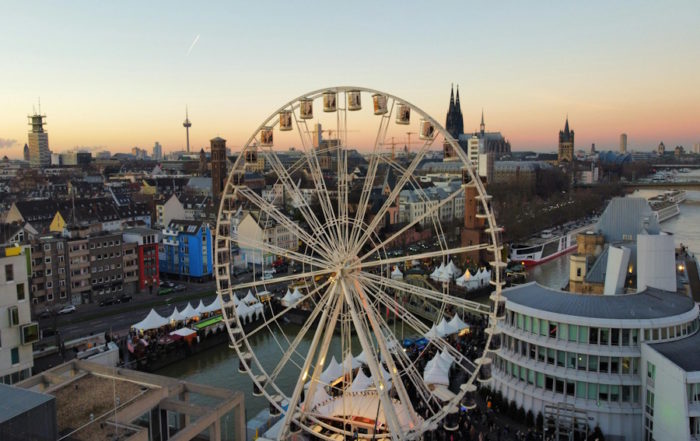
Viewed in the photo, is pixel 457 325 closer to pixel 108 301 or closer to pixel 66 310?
pixel 108 301

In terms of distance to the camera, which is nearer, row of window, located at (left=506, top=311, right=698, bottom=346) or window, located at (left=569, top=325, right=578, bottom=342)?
row of window, located at (left=506, top=311, right=698, bottom=346)

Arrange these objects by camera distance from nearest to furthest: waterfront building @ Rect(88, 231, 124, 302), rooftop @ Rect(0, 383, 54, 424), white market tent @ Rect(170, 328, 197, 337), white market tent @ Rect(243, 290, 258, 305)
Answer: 1. rooftop @ Rect(0, 383, 54, 424)
2. white market tent @ Rect(170, 328, 197, 337)
3. white market tent @ Rect(243, 290, 258, 305)
4. waterfront building @ Rect(88, 231, 124, 302)

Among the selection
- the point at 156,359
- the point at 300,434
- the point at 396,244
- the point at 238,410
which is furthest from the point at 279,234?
the point at 238,410

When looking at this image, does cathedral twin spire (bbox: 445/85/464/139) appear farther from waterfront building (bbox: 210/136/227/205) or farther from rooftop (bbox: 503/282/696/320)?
rooftop (bbox: 503/282/696/320)

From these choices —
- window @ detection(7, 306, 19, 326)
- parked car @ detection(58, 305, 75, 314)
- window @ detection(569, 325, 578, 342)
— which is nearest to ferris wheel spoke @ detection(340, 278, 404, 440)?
window @ detection(569, 325, 578, 342)

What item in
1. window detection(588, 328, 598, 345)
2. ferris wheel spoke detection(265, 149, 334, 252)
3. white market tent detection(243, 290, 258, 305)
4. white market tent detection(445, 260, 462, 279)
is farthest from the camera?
white market tent detection(445, 260, 462, 279)

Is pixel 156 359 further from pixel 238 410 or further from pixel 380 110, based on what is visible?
pixel 380 110

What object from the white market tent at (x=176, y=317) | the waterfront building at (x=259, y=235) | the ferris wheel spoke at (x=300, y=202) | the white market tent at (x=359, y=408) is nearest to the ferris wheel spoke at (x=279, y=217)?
the ferris wheel spoke at (x=300, y=202)
